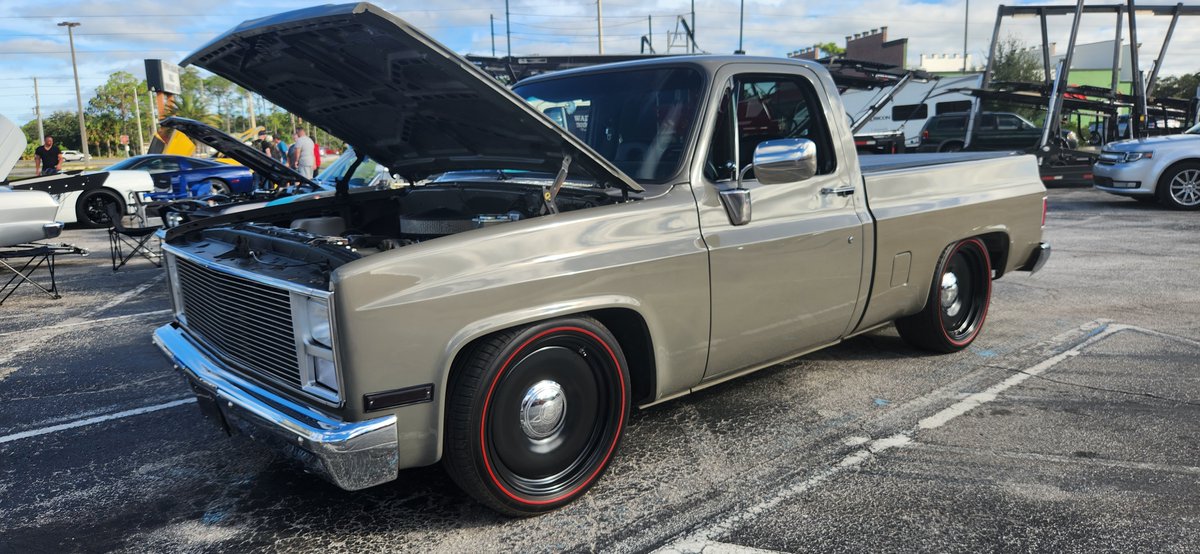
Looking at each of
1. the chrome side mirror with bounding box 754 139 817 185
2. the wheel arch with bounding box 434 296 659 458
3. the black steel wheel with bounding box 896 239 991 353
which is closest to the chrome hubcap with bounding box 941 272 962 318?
the black steel wheel with bounding box 896 239 991 353

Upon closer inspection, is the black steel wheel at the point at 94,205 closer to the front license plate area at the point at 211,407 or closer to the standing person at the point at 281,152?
the standing person at the point at 281,152

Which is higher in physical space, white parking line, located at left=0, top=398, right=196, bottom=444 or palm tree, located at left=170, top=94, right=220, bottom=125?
palm tree, located at left=170, top=94, right=220, bottom=125

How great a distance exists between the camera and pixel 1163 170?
12773 millimetres

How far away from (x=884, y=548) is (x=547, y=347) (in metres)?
1.39

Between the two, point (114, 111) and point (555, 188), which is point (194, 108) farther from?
point (555, 188)

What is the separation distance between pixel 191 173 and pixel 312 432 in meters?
15.7

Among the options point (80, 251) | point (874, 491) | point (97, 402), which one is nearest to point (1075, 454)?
point (874, 491)

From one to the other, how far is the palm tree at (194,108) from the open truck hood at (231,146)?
2283 inches

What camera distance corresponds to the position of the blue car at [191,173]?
15.9m

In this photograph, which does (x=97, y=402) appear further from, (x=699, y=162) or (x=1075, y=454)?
(x=1075, y=454)

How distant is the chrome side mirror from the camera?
132 inches

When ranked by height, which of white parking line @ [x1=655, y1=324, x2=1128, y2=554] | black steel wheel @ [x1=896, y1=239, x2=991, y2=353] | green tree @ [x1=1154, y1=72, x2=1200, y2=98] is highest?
green tree @ [x1=1154, y1=72, x2=1200, y2=98]

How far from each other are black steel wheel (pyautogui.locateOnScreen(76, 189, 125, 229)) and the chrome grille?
13.1 m

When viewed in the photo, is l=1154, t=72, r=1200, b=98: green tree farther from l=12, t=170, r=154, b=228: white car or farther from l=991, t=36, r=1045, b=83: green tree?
l=12, t=170, r=154, b=228: white car
